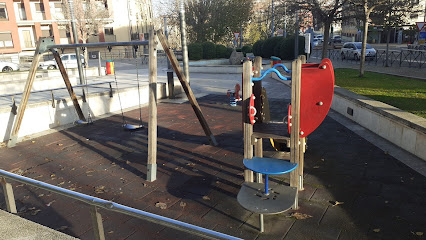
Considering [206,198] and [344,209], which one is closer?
[344,209]

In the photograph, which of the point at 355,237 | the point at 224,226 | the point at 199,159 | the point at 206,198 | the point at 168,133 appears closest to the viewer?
the point at 355,237

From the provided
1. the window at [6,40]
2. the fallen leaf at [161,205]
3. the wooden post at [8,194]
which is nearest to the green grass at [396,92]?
the fallen leaf at [161,205]

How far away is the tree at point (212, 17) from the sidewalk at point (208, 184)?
96.0 ft

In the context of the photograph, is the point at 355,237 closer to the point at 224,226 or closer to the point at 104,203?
the point at 224,226

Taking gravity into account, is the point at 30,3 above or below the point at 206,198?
above

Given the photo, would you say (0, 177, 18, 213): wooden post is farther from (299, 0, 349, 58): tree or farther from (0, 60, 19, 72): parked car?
(0, 60, 19, 72): parked car

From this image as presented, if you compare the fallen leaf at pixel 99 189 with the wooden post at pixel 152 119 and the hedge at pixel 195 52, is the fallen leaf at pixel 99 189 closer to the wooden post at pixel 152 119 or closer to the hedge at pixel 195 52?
the wooden post at pixel 152 119

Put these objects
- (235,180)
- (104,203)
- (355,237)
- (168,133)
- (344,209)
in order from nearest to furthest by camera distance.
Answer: (104,203)
(355,237)
(344,209)
(235,180)
(168,133)

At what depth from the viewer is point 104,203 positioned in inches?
105

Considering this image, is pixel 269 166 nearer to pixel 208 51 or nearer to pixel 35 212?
pixel 35 212

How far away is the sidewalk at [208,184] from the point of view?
4133 millimetres

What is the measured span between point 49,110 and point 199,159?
5.14 metres

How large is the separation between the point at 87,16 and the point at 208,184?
46091mm

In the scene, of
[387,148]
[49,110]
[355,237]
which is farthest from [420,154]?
[49,110]
